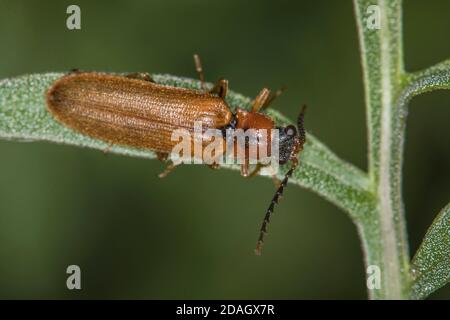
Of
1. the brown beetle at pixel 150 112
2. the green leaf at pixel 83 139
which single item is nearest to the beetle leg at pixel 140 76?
the brown beetle at pixel 150 112

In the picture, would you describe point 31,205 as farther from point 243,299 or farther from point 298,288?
point 298,288

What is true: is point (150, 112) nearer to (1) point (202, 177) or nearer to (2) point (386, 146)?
(1) point (202, 177)

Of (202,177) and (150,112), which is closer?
(150,112)

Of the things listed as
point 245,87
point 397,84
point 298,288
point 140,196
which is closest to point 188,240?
point 140,196

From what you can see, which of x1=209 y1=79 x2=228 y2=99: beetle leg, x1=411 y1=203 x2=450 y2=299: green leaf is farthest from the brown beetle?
x1=411 y1=203 x2=450 y2=299: green leaf

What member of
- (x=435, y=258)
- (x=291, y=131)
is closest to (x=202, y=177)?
(x=291, y=131)
